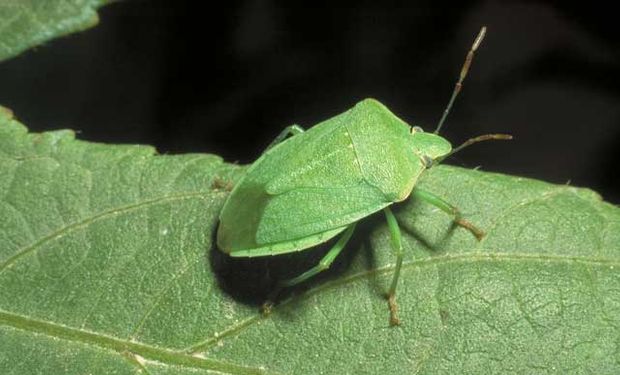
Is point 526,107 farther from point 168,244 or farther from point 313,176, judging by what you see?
point 168,244

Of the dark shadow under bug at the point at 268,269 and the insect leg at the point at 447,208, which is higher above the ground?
the insect leg at the point at 447,208

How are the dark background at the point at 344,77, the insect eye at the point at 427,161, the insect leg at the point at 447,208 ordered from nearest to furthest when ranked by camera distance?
the insect leg at the point at 447,208 < the insect eye at the point at 427,161 < the dark background at the point at 344,77

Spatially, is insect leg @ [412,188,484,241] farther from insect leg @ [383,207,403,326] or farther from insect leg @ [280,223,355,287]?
insect leg @ [280,223,355,287]

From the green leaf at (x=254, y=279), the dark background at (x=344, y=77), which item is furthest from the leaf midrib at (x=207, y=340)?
the dark background at (x=344, y=77)

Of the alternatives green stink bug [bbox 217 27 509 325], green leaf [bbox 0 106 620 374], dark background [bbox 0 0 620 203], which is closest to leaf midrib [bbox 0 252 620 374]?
green leaf [bbox 0 106 620 374]

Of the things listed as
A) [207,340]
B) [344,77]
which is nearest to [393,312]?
[207,340]

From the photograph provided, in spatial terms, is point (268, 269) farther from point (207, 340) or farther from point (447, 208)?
point (447, 208)

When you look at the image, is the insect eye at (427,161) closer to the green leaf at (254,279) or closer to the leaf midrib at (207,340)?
the green leaf at (254,279)
